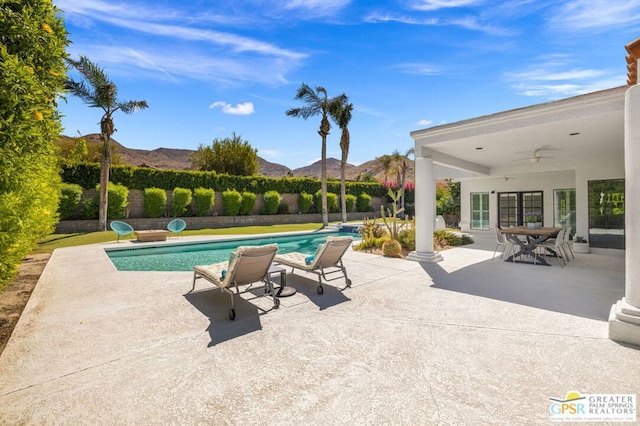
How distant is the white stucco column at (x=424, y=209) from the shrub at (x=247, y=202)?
55.5 ft

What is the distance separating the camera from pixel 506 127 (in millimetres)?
7426

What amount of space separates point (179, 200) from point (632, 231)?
22.2 metres

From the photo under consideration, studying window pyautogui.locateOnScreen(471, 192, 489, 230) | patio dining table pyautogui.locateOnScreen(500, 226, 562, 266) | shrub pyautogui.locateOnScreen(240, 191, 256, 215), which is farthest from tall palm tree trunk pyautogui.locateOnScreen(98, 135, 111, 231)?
window pyautogui.locateOnScreen(471, 192, 489, 230)

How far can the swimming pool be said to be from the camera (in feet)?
33.6

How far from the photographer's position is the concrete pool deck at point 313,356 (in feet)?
8.67

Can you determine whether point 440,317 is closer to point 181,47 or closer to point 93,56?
point 181,47

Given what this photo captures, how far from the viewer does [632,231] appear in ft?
12.7

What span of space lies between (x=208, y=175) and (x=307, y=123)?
866 centimetres

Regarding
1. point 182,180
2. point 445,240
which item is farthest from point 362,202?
point 445,240

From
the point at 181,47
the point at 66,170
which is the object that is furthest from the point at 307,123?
the point at 66,170

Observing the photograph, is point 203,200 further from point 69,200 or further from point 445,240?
point 445,240

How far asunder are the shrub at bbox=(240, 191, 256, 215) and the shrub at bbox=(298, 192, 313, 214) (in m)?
4.70

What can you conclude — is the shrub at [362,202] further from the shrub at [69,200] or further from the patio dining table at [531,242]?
the shrub at [69,200]

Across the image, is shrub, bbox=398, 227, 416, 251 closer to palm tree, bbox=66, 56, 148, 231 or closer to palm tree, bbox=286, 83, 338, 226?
palm tree, bbox=286, 83, 338, 226
